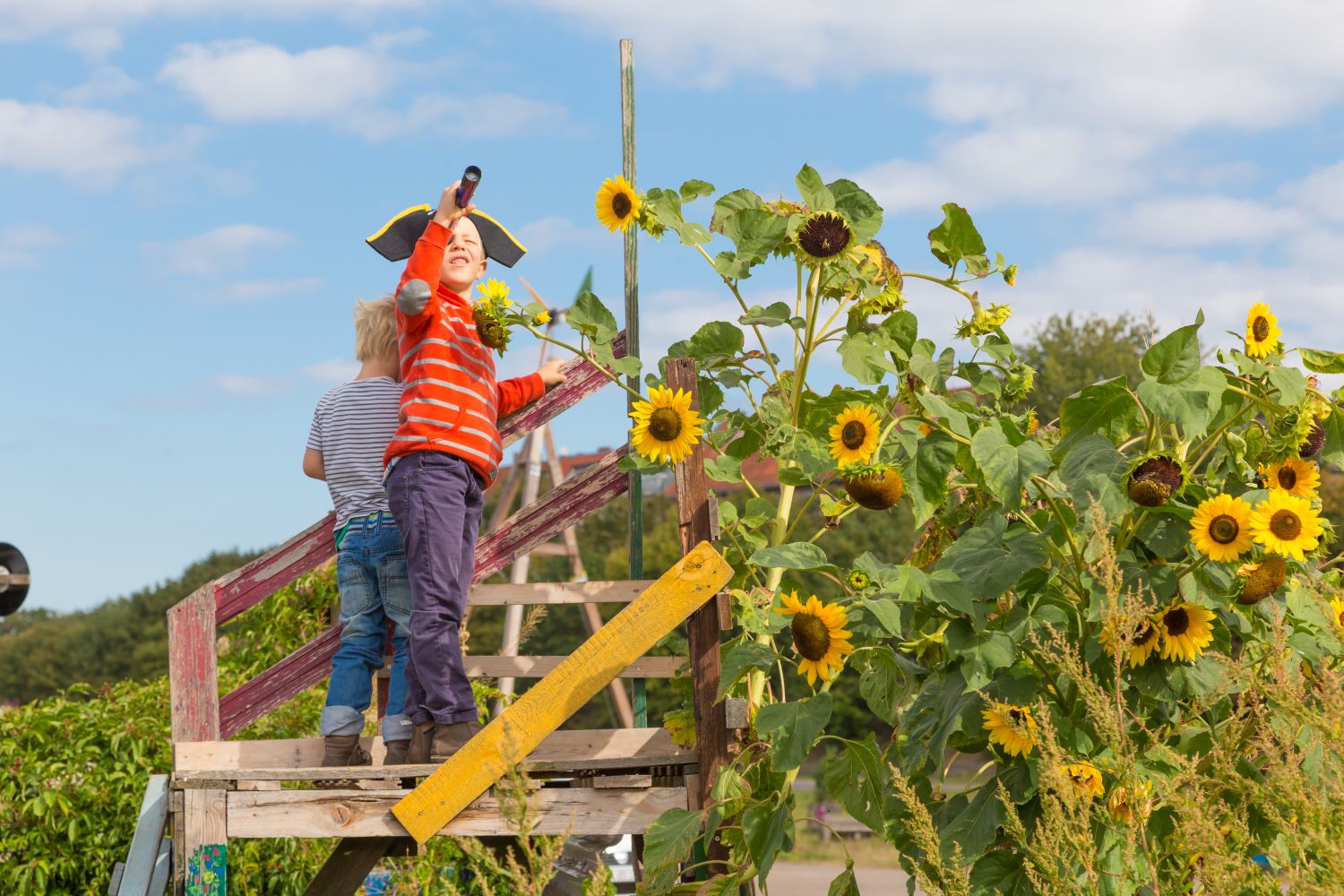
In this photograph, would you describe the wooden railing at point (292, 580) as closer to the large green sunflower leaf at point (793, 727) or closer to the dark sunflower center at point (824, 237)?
the dark sunflower center at point (824, 237)

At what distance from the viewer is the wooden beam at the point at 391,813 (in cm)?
364

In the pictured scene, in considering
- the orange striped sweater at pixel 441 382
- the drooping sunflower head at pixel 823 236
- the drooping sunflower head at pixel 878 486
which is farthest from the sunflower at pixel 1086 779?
the orange striped sweater at pixel 441 382

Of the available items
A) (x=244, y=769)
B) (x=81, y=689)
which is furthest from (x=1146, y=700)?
(x=81, y=689)

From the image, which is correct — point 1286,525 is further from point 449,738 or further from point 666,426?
point 449,738

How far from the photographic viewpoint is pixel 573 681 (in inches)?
143

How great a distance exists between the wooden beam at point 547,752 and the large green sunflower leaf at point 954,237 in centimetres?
155

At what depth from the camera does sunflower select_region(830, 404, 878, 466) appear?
3473 millimetres

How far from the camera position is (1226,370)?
3.50 metres

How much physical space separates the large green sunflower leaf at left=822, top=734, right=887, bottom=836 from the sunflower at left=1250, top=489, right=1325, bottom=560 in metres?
1.00

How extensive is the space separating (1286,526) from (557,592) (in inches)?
84.6

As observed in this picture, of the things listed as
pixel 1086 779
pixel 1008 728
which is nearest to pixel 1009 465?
pixel 1008 728

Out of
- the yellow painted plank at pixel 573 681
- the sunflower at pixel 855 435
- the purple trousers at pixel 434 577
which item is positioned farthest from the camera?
the purple trousers at pixel 434 577

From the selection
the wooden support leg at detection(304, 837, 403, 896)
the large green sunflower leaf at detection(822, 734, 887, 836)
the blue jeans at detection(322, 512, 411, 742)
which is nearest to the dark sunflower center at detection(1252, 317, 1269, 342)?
the large green sunflower leaf at detection(822, 734, 887, 836)

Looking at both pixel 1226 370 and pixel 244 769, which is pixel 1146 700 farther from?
pixel 244 769
